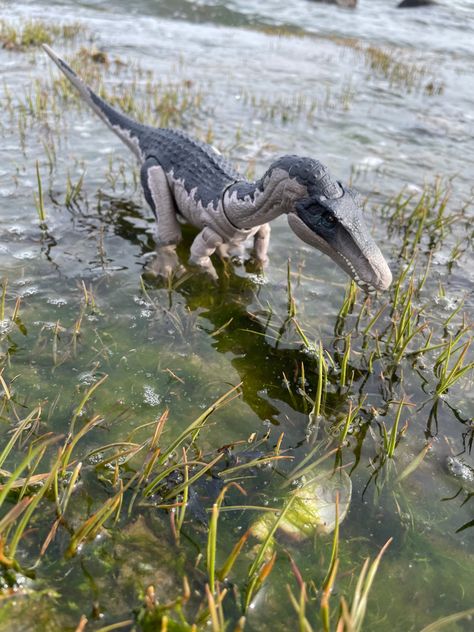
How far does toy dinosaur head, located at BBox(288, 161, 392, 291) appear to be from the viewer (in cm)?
258

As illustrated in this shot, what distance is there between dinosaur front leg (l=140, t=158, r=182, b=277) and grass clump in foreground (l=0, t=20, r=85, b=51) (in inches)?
295

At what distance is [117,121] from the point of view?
492 cm

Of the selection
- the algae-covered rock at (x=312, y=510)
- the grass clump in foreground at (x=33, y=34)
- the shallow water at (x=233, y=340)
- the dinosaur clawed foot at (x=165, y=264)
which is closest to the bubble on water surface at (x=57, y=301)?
the shallow water at (x=233, y=340)

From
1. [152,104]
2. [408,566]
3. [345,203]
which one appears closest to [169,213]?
[345,203]

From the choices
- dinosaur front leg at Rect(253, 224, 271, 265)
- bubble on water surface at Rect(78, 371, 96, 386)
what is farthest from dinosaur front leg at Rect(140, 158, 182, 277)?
bubble on water surface at Rect(78, 371, 96, 386)

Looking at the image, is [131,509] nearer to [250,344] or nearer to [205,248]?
[250,344]

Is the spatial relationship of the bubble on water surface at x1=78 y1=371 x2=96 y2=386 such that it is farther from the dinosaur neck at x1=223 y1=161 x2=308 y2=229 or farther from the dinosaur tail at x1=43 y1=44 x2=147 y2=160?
the dinosaur tail at x1=43 y1=44 x2=147 y2=160

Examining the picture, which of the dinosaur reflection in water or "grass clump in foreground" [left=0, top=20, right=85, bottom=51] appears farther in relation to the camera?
"grass clump in foreground" [left=0, top=20, right=85, bottom=51]

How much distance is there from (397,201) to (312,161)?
2.56 metres

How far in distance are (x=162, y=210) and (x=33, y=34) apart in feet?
30.1

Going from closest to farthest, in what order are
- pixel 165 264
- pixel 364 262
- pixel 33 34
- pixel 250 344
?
pixel 364 262, pixel 250 344, pixel 165 264, pixel 33 34

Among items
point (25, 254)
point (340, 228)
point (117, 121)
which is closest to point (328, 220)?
point (340, 228)

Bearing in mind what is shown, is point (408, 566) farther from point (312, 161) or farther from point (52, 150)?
point (52, 150)

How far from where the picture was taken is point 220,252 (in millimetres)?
4266
